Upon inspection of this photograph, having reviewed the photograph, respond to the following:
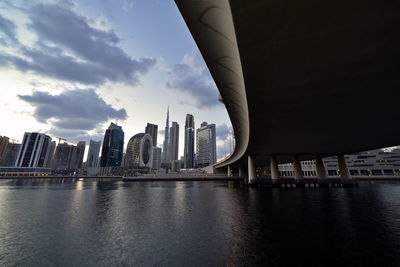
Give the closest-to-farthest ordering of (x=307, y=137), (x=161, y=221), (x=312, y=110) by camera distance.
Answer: (x=161, y=221)
(x=312, y=110)
(x=307, y=137)

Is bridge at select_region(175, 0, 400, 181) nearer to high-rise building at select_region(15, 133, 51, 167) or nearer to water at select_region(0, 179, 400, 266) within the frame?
water at select_region(0, 179, 400, 266)

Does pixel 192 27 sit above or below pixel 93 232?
above

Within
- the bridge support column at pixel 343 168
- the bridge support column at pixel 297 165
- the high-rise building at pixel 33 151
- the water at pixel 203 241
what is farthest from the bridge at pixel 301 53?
the high-rise building at pixel 33 151

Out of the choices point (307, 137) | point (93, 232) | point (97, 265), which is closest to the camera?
point (97, 265)

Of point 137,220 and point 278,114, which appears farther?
point 278,114

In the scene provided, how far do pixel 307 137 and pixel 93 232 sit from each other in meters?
32.9

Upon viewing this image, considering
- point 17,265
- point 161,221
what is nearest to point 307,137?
point 161,221

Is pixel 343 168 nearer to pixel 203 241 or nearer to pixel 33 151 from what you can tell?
pixel 203 241

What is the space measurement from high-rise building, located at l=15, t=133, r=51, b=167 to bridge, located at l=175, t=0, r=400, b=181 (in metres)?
208

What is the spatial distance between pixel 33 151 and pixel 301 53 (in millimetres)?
217364

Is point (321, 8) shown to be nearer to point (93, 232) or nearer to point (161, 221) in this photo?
point (161, 221)

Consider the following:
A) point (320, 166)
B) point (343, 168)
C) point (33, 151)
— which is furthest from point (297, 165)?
point (33, 151)

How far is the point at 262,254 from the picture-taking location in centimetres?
902

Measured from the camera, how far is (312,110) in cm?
1895
